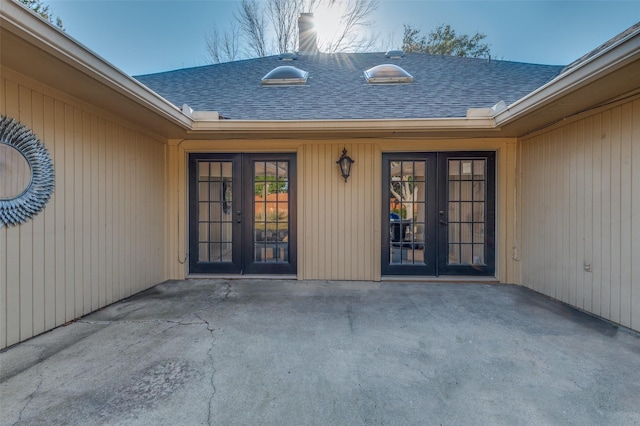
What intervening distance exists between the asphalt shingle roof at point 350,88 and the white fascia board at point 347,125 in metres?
0.24

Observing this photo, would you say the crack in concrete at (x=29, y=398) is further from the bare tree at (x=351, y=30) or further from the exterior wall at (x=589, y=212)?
the bare tree at (x=351, y=30)

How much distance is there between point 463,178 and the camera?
409 cm

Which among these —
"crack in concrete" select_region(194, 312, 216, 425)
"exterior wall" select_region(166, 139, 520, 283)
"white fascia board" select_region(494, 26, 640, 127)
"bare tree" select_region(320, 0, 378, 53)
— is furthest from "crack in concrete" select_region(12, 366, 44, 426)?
"bare tree" select_region(320, 0, 378, 53)

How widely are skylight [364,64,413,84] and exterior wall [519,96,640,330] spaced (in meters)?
2.42

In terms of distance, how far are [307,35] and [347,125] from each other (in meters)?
5.17

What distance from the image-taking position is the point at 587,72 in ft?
7.13

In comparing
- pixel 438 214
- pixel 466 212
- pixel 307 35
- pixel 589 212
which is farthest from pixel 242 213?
pixel 307 35

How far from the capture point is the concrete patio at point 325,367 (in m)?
1.51

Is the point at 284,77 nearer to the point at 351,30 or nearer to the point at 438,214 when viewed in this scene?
the point at 438,214

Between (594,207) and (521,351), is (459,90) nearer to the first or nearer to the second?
(594,207)

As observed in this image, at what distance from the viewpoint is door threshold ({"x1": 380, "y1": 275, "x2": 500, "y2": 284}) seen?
4.00m

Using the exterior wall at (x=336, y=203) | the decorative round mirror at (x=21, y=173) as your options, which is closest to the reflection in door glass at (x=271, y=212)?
the exterior wall at (x=336, y=203)

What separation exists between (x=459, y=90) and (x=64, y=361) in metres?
5.89

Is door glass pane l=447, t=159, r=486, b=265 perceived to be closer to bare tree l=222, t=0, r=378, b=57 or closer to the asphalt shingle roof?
the asphalt shingle roof
